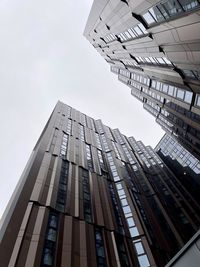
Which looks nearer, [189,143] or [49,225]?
[49,225]

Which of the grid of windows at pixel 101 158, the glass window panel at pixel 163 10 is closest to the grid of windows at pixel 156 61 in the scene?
the glass window panel at pixel 163 10

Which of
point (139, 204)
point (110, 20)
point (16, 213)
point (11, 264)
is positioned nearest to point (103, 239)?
point (16, 213)

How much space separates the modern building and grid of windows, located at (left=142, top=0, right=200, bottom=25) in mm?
48537

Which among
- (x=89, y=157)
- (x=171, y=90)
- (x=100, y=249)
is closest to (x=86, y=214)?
(x=100, y=249)

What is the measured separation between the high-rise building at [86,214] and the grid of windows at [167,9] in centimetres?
2208

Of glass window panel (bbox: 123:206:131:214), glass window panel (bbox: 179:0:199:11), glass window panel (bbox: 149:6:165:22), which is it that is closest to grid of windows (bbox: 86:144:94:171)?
glass window panel (bbox: 123:206:131:214)

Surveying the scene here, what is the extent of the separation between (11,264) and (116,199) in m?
24.8

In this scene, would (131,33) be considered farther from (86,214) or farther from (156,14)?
(86,214)

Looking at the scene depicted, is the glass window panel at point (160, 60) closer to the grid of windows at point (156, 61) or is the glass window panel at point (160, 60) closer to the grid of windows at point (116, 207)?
the grid of windows at point (156, 61)

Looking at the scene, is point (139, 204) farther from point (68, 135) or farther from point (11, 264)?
point (11, 264)

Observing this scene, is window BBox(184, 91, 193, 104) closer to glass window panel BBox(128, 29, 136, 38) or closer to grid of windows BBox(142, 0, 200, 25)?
grid of windows BBox(142, 0, 200, 25)

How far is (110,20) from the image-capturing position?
4128cm

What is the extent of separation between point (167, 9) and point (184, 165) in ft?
198

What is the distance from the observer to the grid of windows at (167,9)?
16719mm
